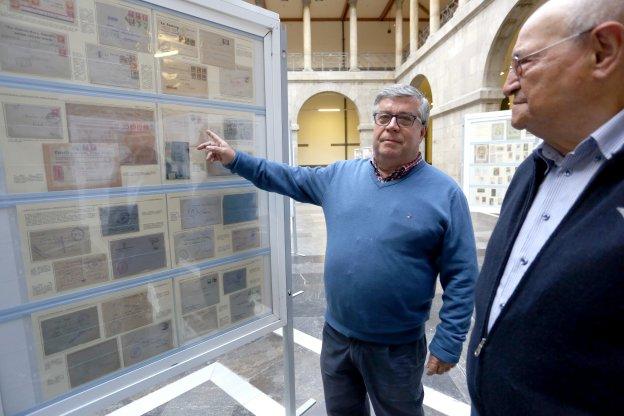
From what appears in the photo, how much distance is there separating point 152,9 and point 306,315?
10.4 ft

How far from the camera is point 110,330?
1.46m

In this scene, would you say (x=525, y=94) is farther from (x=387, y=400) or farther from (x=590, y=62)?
(x=387, y=400)

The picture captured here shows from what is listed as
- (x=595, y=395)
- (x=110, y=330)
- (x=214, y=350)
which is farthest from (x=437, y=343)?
(x=110, y=330)

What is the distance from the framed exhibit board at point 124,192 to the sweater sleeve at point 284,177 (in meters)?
0.10

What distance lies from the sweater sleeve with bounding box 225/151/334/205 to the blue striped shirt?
107 centimetres

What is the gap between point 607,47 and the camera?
0.93m

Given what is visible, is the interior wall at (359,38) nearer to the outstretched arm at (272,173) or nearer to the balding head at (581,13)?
the outstretched arm at (272,173)

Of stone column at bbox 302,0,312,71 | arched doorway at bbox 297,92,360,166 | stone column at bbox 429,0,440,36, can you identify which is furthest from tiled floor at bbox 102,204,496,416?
arched doorway at bbox 297,92,360,166

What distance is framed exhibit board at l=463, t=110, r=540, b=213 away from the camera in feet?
18.5

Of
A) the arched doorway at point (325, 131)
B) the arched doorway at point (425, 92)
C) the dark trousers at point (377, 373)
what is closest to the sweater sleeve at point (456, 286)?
the dark trousers at point (377, 373)

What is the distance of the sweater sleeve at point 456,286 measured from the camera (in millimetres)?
1654

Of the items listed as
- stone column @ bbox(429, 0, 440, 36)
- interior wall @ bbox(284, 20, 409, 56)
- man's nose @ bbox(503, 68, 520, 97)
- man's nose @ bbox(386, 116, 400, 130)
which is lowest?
man's nose @ bbox(386, 116, 400, 130)

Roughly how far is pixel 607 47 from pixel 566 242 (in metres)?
0.52

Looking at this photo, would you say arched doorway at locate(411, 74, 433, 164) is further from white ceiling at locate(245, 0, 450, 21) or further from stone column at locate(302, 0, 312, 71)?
stone column at locate(302, 0, 312, 71)
